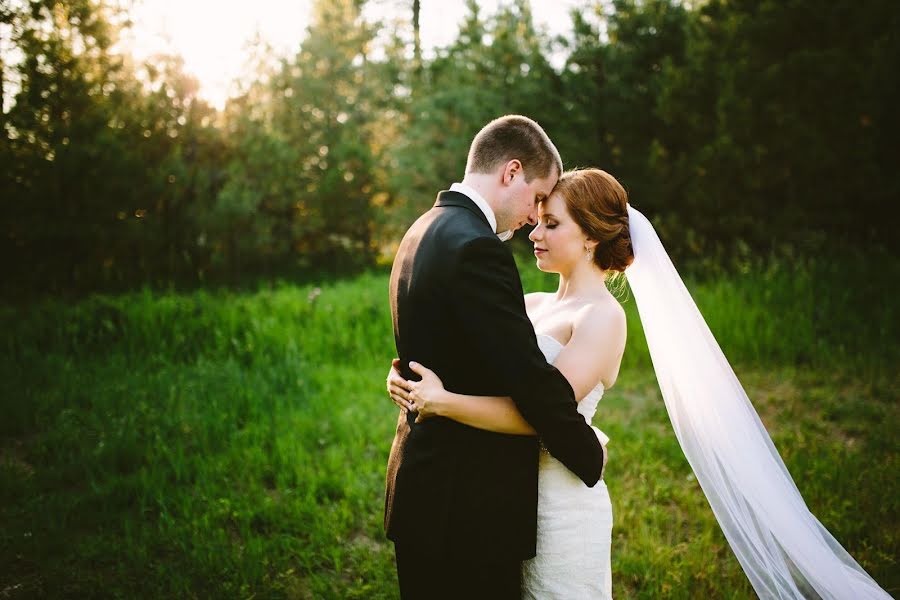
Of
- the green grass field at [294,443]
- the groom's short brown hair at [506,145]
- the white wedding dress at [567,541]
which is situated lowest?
the green grass field at [294,443]

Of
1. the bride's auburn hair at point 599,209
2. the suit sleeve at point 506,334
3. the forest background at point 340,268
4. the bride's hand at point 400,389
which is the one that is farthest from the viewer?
the forest background at point 340,268

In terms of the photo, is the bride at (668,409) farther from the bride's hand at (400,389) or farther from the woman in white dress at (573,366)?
the bride's hand at (400,389)

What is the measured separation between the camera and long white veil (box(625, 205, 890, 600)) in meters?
2.87

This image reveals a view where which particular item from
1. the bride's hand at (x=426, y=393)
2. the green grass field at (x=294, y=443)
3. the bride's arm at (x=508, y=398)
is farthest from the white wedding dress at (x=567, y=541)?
the green grass field at (x=294, y=443)

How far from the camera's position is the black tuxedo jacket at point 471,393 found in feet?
6.67

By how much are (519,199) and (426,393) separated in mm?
959

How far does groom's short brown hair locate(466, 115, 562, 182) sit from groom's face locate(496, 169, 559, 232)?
47mm

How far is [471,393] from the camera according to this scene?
224 centimetres

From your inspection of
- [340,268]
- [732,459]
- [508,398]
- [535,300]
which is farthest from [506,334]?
[340,268]

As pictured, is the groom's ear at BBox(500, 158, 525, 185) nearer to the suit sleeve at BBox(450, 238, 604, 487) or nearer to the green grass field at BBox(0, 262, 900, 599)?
the suit sleeve at BBox(450, 238, 604, 487)

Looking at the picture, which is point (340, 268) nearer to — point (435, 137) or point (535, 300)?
point (435, 137)

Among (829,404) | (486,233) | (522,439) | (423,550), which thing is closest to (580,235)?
(486,233)

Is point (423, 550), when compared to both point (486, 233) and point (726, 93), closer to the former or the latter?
point (486, 233)

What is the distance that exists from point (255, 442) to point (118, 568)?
5.11 feet
